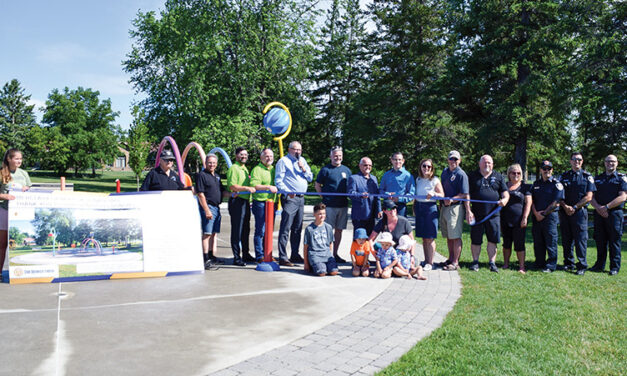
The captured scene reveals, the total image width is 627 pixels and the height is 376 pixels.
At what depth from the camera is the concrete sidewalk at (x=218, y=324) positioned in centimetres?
377

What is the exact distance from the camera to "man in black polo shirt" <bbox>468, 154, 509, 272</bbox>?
7.66m

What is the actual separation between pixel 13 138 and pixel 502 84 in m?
68.3

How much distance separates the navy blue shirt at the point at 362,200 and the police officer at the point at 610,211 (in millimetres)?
3689

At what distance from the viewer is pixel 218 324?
4770 mm

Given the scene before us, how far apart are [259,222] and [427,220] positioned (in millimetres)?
2891

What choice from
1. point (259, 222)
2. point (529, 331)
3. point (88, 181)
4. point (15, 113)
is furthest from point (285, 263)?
point (15, 113)

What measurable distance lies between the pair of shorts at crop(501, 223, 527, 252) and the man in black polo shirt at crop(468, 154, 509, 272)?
188 mm

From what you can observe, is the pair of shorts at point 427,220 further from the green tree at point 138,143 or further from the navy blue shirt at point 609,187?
the green tree at point 138,143

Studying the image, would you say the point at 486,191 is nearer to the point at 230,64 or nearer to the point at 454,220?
the point at 454,220

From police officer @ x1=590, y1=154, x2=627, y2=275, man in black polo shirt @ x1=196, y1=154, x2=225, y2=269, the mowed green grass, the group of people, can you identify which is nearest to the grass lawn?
man in black polo shirt @ x1=196, y1=154, x2=225, y2=269

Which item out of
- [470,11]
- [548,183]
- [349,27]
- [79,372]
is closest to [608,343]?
[548,183]

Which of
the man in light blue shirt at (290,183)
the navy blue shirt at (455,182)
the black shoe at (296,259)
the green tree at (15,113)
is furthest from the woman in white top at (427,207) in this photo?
the green tree at (15,113)

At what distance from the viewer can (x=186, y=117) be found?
3070cm

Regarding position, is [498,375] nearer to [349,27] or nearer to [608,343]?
[608,343]
